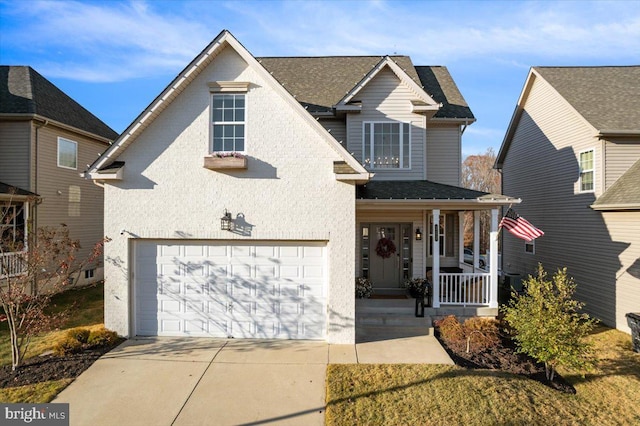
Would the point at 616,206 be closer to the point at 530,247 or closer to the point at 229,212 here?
the point at 530,247

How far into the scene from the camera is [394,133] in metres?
11.7

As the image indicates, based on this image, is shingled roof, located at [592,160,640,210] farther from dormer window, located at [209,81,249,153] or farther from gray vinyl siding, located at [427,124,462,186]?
dormer window, located at [209,81,249,153]

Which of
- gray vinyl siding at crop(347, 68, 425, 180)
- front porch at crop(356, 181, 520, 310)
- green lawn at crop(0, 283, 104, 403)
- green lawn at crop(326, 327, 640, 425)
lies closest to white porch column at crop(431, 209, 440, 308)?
front porch at crop(356, 181, 520, 310)

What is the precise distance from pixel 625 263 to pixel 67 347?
1484cm

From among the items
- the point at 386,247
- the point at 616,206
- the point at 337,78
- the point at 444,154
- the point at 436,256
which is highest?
the point at 337,78

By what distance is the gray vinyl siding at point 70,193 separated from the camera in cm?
1379

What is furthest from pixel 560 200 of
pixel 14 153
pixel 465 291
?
pixel 14 153

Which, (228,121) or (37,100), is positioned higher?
(37,100)

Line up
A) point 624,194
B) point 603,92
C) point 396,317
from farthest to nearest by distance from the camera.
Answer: point 603,92 < point 624,194 < point 396,317

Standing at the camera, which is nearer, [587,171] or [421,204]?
[421,204]

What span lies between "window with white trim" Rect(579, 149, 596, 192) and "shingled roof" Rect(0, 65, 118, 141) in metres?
19.9

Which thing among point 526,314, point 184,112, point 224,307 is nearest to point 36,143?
point 184,112

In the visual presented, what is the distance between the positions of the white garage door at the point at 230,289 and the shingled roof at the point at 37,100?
9.36 m

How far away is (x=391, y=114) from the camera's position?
38.2 feet
